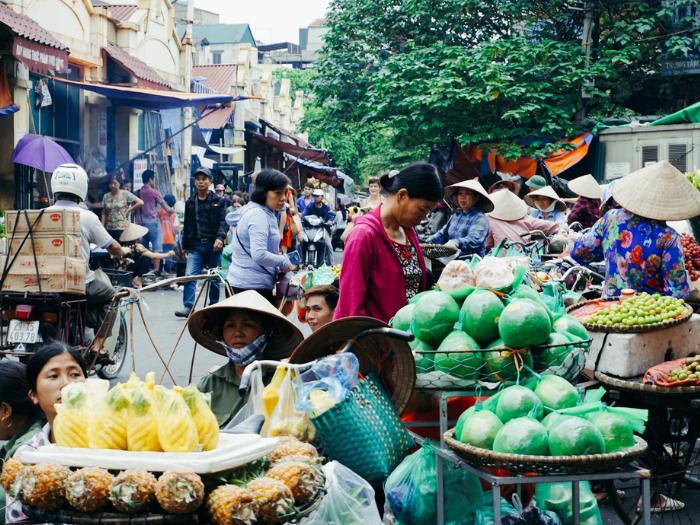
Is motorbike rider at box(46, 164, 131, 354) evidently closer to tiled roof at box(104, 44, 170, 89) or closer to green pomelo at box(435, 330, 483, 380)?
green pomelo at box(435, 330, 483, 380)

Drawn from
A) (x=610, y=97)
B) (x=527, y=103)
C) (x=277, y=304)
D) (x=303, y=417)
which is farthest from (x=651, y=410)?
(x=610, y=97)

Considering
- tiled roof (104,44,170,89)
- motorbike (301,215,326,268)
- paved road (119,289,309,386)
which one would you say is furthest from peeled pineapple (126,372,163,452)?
tiled roof (104,44,170,89)

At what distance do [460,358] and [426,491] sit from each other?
0.55 metres

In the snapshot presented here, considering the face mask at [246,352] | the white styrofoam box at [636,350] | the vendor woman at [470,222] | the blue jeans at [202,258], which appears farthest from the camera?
the blue jeans at [202,258]

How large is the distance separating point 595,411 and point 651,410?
5.32 ft

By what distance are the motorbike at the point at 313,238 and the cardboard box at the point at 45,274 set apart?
12818 mm

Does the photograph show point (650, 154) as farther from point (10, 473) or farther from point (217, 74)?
point (217, 74)

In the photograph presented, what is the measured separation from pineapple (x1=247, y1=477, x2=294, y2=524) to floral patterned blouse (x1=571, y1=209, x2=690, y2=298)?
12.2 ft

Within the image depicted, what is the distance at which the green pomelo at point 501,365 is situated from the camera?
11.1 feet

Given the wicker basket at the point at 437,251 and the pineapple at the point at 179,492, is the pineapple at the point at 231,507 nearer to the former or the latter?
the pineapple at the point at 179,492

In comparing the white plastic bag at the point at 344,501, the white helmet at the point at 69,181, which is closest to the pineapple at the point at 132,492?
the white plastic bag at the point at 344,501

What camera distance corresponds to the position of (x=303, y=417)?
319 cm

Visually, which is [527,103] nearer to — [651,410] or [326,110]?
[326,110]

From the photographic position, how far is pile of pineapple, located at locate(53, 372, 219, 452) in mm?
2492
